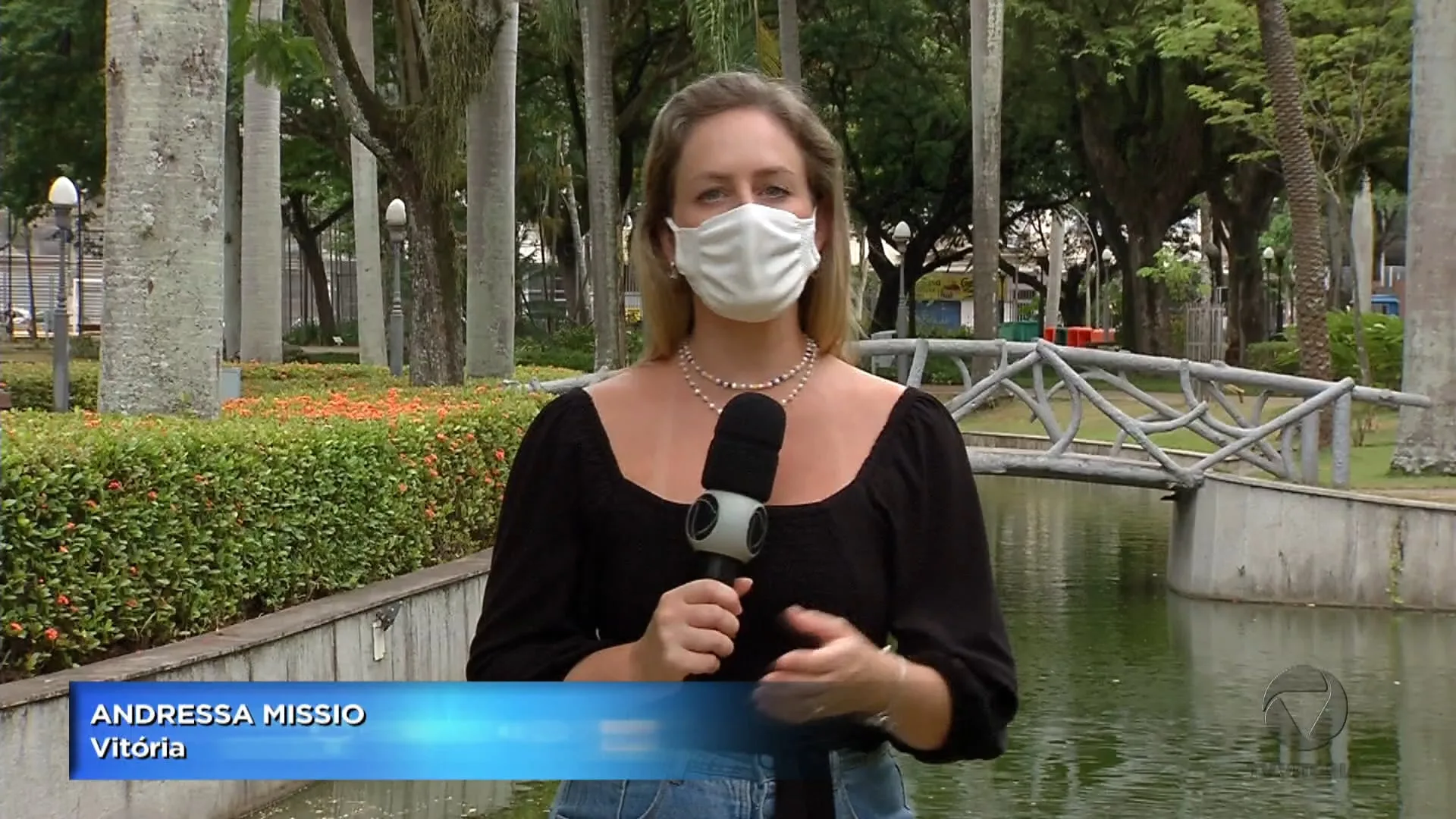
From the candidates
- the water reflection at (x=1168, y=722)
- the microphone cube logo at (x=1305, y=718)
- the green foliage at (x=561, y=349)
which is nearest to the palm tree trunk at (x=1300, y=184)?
the water reflection at (x=1168, y=722)

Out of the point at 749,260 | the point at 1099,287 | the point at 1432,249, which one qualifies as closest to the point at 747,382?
the point at 749,260

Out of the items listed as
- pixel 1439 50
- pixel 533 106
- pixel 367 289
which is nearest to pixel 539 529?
pixel 1439 50

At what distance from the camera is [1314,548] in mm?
15156

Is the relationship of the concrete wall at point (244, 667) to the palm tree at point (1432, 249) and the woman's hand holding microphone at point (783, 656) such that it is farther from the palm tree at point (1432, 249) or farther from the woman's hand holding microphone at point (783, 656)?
the palm tree at point (1432, 249)

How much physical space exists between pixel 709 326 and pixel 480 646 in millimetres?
491

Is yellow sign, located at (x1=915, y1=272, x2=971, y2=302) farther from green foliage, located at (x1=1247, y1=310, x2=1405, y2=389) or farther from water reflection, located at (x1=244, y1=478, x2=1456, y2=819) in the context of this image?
water reflection, located at (x1=244, y1=478, x2=1456, y2=819)

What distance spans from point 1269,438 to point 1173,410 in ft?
11.6

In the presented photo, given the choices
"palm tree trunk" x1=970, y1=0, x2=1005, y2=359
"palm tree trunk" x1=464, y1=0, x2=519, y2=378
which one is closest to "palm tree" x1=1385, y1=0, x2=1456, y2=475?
"palm tree trunk" x1=464, y1=0, x2=519, y2=378

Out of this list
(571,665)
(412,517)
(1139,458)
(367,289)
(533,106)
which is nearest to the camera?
(571,665)

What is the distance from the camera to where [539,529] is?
2344mm

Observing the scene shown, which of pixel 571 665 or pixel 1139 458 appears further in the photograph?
pixel 1139 458

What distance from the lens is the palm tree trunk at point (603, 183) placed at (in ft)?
71.9

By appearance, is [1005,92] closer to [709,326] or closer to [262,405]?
[262,405]

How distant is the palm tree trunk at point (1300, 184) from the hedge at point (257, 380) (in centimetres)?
778
